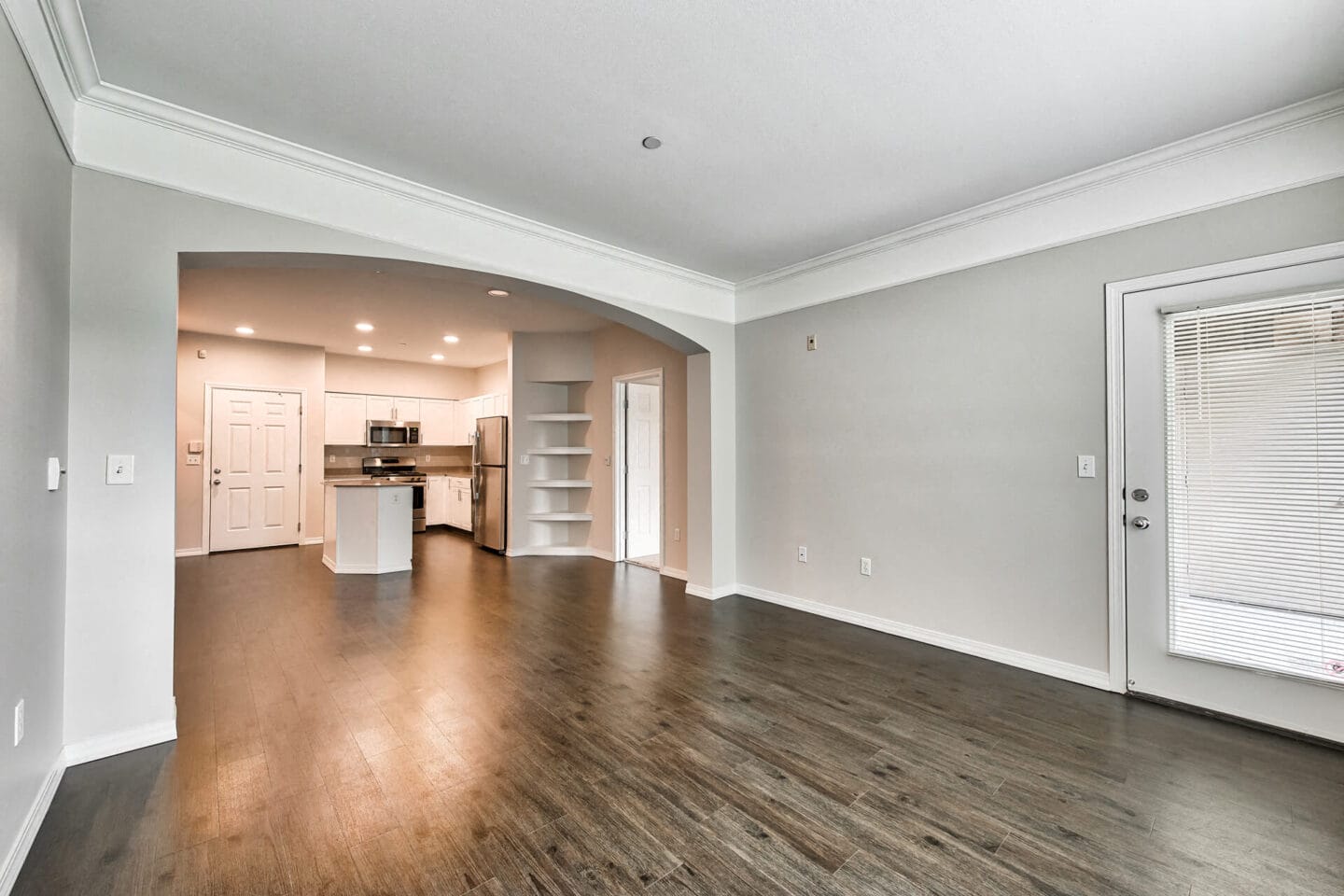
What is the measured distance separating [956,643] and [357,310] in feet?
19.7

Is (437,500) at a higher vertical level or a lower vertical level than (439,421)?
lower

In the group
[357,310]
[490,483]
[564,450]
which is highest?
[357,310]

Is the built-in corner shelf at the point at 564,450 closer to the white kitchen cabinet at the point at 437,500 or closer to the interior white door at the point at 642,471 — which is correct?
the interior white door at the point at 642,471

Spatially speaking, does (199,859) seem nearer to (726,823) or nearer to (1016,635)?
(726,823)

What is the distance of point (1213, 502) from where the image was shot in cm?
277

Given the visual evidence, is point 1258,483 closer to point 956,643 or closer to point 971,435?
point 971,435

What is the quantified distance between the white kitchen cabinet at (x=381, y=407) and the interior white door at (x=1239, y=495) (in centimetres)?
875

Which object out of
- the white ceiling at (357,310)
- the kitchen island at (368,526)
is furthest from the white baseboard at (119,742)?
the kitchen island at (368,526)

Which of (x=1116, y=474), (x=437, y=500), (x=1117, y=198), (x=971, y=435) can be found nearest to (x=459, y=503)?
(x=437, y=500)

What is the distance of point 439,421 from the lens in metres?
9.30

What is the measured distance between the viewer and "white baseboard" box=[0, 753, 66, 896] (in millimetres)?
1640

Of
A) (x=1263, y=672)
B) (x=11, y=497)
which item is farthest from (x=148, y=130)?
(x=1263, y=672)

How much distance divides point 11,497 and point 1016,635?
439 cm

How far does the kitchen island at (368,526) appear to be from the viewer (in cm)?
596
